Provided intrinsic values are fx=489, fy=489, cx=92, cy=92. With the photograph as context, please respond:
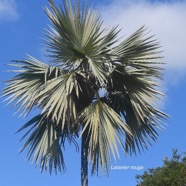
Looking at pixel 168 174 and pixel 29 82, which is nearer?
pixel 29 82

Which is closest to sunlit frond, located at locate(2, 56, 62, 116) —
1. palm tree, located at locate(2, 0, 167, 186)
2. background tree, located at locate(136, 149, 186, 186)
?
palm tree, located at locate(2, 0, 167, 186)

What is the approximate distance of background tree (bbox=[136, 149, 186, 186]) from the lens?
14.9 metres

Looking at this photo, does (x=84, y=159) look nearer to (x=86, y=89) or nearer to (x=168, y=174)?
(x=86, y=89)

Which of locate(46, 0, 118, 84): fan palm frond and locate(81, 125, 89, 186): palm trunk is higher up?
locate(46, 0, 118, 84): fan palm frond

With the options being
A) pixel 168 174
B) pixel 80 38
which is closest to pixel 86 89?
pixel 80 38

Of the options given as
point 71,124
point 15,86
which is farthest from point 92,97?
point 15,86

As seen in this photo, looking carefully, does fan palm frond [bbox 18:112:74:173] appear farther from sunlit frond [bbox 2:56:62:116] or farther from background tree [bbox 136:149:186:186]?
background tree [bbox 136:149:186:186]

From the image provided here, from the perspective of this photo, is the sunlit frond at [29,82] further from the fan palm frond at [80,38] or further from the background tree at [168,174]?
the background tree at [168,174]

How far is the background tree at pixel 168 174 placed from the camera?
14.9 m

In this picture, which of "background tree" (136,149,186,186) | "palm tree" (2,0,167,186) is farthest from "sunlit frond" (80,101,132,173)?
"background tree" (136,149,186,186)

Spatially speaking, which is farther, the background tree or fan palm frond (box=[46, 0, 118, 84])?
the background tree

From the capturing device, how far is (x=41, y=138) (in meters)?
9.51

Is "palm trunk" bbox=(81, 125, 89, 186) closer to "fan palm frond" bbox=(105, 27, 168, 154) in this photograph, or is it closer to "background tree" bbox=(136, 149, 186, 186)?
"fan palm frond" bbox=(105, 27, 168, 154)

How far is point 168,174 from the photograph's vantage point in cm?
1519
